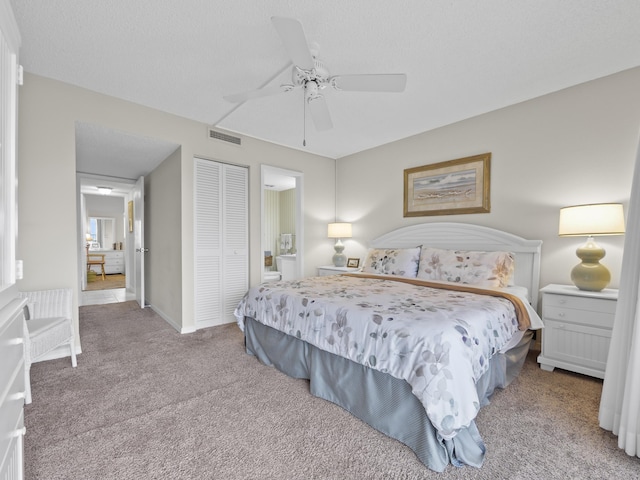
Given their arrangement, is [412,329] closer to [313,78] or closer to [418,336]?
[418,336]

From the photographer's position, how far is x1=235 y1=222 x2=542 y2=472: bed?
59.0 inches

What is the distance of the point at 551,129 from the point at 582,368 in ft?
7.36

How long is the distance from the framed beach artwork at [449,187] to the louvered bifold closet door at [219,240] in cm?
235

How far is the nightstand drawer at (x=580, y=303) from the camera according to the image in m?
2.28

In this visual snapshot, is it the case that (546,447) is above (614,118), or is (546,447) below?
below

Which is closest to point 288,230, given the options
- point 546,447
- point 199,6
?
point 199,6

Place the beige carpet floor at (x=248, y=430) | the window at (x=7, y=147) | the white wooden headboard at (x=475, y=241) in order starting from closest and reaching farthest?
the window at (x=7, y=147) < the beige carpet floor at (x=248, y=430) < the white wooden headboard at (x=475, y=241)

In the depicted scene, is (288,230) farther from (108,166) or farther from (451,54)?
(451,54)

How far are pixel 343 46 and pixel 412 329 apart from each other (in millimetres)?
2085

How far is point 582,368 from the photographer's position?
2.39 meters

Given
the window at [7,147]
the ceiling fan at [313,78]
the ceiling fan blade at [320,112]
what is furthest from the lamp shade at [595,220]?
the window at [7,147]

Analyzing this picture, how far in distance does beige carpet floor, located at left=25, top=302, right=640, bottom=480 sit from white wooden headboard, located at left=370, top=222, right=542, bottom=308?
0.92 meters

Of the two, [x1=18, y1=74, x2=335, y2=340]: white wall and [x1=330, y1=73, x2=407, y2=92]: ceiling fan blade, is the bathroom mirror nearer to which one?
[x1=18, y1=74, x2=335, y2=340]: white wall

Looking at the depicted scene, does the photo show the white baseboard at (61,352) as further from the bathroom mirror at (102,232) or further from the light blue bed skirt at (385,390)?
the bathroom mirror at (102,232)
